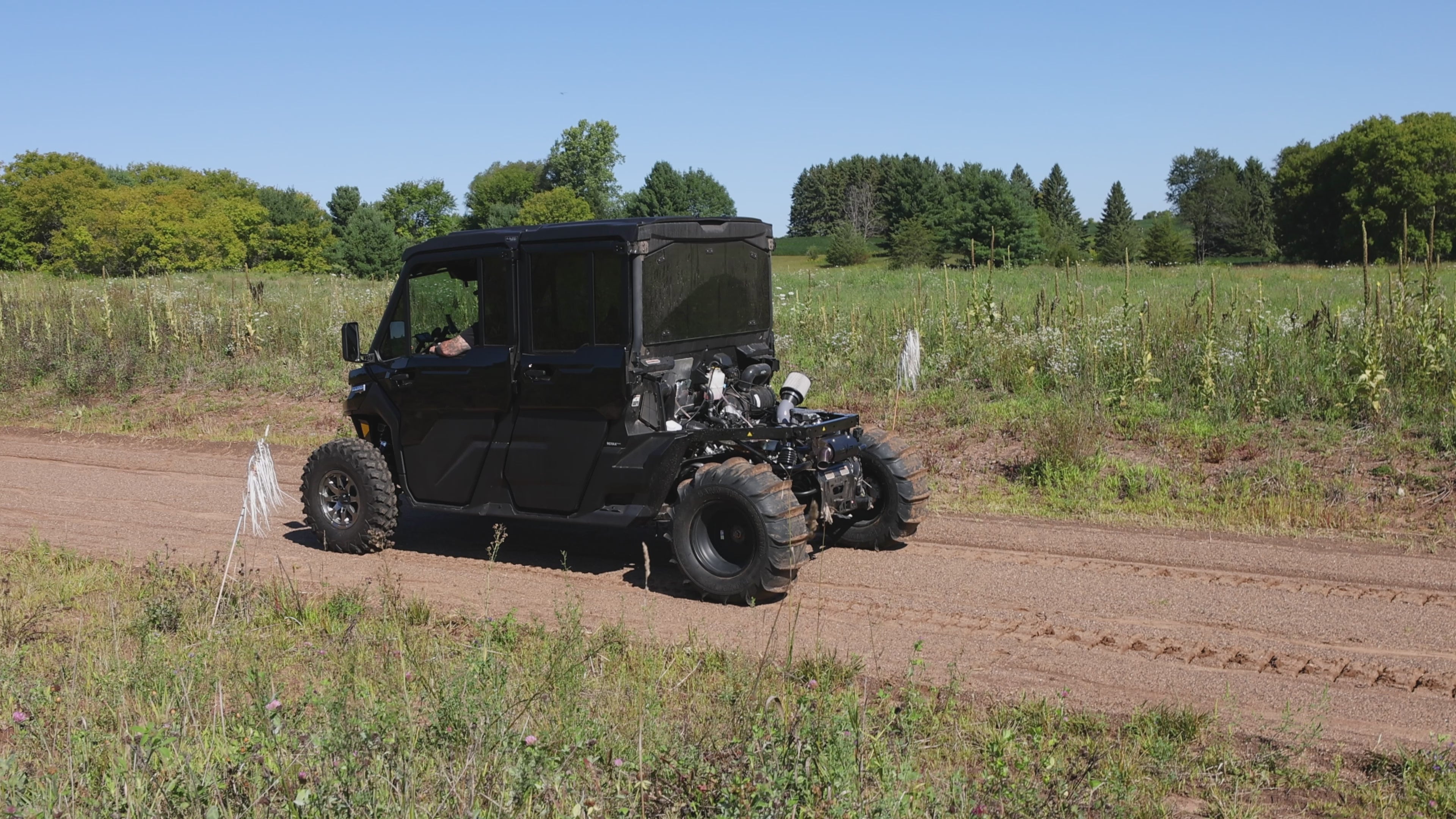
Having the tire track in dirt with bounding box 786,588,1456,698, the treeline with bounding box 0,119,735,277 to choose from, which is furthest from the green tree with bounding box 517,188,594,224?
the tire track in dirt with bounding box 786,588,1456,698

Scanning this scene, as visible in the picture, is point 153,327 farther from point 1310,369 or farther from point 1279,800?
point 1279,800

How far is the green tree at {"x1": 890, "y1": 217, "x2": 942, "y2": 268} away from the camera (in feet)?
190

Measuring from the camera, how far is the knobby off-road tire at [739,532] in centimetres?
732

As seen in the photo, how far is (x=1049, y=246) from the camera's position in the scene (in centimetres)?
7806

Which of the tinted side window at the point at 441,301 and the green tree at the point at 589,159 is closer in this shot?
the tinted side window at the point at 441,301

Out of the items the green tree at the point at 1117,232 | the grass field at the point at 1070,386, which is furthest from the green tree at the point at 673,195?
the grass field at the point at 1070,386

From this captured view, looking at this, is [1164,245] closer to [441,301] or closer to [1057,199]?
[1057,199]

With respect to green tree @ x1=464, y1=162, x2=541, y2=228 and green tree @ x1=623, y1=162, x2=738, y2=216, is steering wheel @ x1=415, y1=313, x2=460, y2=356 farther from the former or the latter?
green tree @ x1=464, y1=162, x2=541, y2=228

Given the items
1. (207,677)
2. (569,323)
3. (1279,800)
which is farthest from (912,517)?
(207,677)

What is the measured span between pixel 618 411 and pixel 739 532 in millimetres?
1156

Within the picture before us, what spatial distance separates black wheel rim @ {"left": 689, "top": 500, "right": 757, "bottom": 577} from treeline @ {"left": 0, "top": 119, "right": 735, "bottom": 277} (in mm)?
51580

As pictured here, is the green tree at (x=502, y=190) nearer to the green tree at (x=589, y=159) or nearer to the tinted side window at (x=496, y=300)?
the green tree at (x=589, y=159)

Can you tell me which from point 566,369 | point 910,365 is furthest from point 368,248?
point 566,369

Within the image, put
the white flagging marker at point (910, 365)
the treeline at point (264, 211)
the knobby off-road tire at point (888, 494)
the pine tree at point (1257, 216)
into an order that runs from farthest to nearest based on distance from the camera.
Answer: the pine tree at point (1257, 216) → the treeline at point (264, 211) → the white flagging marker at point (910, 365) → the knobby off-road tire at point (888, 494)
